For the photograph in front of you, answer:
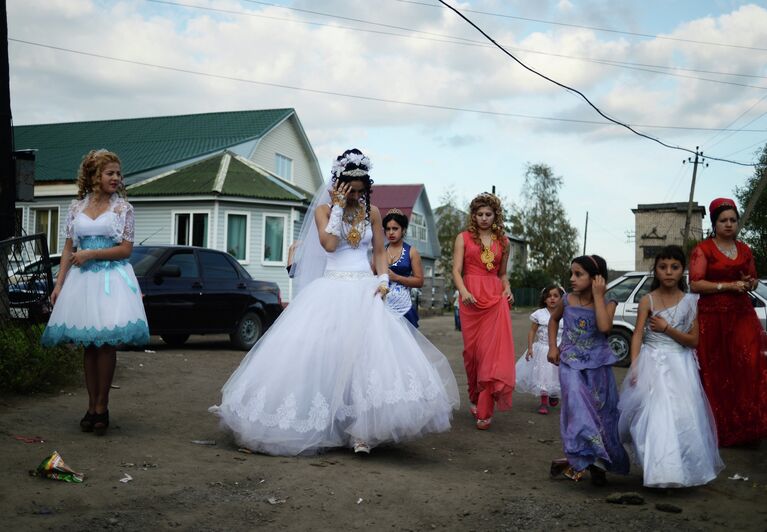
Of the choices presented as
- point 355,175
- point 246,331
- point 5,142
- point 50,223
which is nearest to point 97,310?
point 355,175

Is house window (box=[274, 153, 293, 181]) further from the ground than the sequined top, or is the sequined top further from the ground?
house window (box=[274, 153, 293, 181])

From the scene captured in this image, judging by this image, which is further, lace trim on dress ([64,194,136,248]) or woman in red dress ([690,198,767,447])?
woman in red dress ([690,198,767,447])

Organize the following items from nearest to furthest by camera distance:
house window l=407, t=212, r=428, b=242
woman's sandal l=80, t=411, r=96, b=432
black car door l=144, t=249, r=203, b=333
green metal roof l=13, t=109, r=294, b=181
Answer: woman's sandal l=80, t=411, r=96, b=432 → black car door l=144, t=249, r=203, b=333 → green metal roof l=13, t=109, r=294, b=181 → house window l=407, t=212, r=428, b=242

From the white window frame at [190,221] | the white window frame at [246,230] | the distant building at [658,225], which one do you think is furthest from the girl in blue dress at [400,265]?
the distant building at [658,225]

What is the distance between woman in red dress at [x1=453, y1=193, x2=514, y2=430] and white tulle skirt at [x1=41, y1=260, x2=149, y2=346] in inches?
123

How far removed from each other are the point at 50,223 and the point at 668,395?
3095cm

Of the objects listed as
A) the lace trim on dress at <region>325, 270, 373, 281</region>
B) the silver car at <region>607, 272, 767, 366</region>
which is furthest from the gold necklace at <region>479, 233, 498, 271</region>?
the silver car at <region>607, 272, 767, 366</region>

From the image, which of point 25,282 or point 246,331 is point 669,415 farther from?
point 246,331

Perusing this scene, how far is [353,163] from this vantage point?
21.8 feet

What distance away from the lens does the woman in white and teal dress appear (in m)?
6.29

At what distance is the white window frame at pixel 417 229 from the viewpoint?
5209 centimetres

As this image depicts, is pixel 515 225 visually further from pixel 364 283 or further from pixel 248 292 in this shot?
pixel 364 283

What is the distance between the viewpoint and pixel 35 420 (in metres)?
6.79

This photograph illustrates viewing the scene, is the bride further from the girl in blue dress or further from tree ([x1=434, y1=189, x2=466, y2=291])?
tree ([x1=434, y1=189, x2=466, y2=291])
